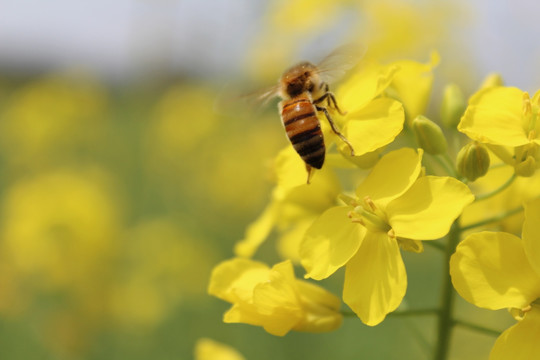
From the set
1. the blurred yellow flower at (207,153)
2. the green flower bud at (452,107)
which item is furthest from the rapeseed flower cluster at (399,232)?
the blurred yellow flower at (207,153)

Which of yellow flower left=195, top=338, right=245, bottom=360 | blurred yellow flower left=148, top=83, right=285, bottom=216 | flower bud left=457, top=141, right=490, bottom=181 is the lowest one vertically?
blurred yellow flower left=148, top=83, right=285, bottom=216

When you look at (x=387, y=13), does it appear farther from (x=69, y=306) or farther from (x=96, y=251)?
(x=69, y=306)

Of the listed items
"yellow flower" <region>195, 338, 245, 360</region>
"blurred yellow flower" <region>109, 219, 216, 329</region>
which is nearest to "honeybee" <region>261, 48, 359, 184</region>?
"yellow flower" <region>195, 338, 245, 360</region>

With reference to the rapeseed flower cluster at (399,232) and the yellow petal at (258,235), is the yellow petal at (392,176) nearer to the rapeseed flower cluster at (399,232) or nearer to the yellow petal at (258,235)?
the rapeseed flower cluster at (399,232)

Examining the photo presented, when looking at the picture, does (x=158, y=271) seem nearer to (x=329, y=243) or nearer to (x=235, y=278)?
(x=235, y=278)

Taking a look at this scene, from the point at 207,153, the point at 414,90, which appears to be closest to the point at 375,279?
Answer: the point at 414,90

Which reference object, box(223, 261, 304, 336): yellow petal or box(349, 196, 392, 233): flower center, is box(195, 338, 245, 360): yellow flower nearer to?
box(223, 261, 304, 336): yellow petal

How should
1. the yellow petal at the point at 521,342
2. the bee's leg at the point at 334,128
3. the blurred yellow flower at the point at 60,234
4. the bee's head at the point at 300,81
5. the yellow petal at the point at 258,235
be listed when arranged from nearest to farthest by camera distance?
1. the yellow petal at the point at 521,342
2. the bee's leg at the point at 334,128
3. the yellow petal at the point at 258,235
4. the bee's head at the point at 300,81
5. the blurred yellow flower at the point at 60,234
